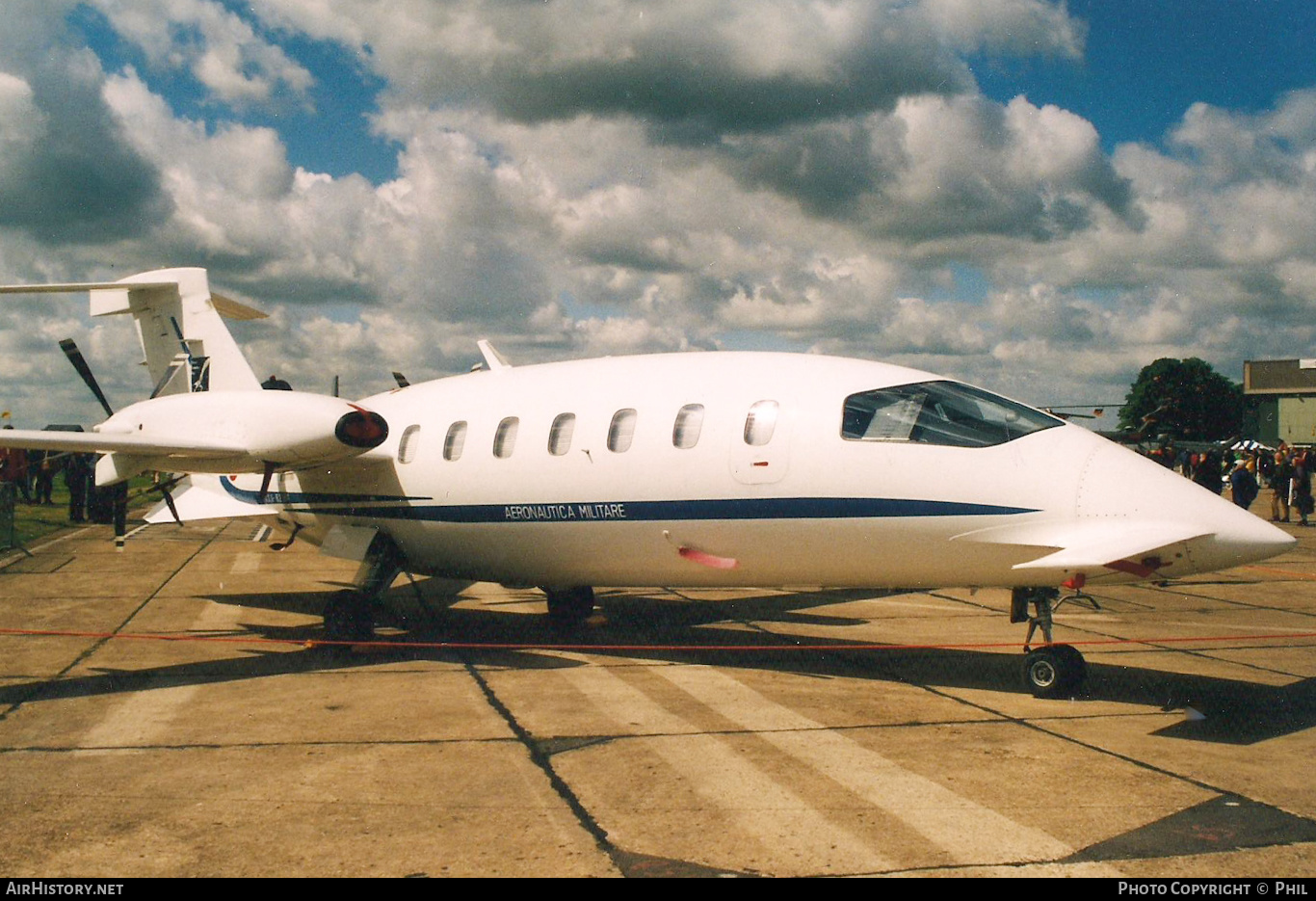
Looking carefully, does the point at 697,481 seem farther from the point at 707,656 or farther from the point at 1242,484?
the point at 1242,484

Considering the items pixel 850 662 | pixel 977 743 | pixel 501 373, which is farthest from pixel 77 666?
pixel 977 743

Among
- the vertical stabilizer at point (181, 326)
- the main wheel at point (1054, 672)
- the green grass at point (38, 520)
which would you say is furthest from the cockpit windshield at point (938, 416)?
the green grass at point (38, 520)

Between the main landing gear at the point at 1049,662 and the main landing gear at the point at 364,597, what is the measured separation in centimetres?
708

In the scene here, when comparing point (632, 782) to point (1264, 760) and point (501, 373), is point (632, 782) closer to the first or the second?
point (1264, 760)

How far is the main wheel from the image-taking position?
859 centimetres

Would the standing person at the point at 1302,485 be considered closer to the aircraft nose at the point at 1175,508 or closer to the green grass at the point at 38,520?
the aircraft nose at the point at 1175,508

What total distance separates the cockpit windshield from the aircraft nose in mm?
689

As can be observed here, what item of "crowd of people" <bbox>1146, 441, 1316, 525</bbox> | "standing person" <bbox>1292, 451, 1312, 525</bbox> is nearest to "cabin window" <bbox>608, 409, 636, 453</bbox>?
"crowd of people" <bbox>1146, 441, 1316, 525</bbox>

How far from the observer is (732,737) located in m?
7.43

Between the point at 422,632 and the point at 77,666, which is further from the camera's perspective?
the point at 422,632

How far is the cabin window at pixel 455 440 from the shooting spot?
37.9 feet

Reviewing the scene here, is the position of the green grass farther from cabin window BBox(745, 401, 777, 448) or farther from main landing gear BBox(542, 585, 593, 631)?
cabin window BBox(745, 401, 777, 448)

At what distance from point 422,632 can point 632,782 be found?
692 cm

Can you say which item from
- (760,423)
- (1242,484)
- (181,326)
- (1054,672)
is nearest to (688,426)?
(760,423)
